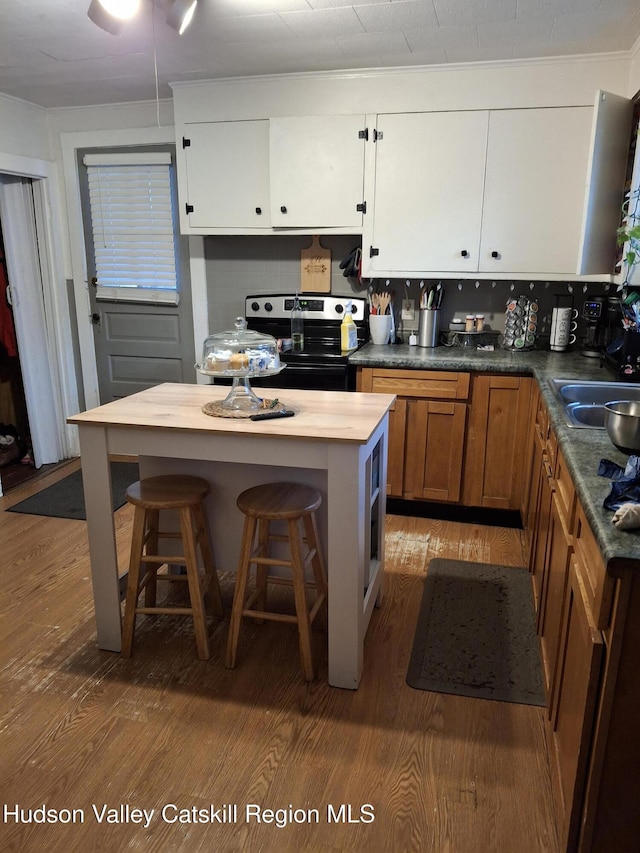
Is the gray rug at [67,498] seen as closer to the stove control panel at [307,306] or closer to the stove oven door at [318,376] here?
the stove oven door at [318,376]

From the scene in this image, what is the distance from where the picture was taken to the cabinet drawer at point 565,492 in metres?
1.70

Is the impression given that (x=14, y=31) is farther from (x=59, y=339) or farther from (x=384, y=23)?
(x=59, y=339)

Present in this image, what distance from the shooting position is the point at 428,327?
359 centimetres

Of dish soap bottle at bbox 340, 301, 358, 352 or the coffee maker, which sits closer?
the coffee maker

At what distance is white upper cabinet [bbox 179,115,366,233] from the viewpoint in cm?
→ 341

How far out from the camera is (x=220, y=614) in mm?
2547

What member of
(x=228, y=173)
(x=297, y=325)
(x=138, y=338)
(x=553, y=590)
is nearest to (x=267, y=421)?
(x=553, y=590)

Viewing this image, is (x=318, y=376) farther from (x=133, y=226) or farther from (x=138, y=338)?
(x=133, y=226)

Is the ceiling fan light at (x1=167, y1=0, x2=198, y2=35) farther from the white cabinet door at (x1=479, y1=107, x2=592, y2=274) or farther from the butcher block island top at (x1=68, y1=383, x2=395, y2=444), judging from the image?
the white cabinet door at (x1=479, y1=107, x2=592, y2=274)

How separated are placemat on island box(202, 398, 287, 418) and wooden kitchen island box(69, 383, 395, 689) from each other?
3 cm

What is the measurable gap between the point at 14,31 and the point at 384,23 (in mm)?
1630

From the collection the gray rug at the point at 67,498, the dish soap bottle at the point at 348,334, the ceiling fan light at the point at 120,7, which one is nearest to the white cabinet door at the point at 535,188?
the dish soap bottle at the point at 348,334

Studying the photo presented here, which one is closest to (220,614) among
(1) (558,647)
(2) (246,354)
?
(2) (246,354)

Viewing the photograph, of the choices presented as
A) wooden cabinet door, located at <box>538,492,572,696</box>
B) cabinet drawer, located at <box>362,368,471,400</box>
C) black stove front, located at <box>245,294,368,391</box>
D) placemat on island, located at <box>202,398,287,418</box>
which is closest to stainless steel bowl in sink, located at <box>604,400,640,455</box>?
wooden cabinet door, located at <box>538,492,572,696</box>
